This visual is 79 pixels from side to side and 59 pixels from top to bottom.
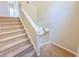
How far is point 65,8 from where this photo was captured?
261 centimetres

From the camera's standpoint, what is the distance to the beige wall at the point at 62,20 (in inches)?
99.5

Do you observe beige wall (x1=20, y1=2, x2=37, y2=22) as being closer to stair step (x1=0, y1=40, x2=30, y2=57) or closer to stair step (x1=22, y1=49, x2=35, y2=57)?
stair step (x1=0, y1=40, x2=30, y2=57)

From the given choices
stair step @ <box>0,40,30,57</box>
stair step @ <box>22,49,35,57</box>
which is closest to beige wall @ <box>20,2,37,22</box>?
stair step @ <box>0,40,30,57</box>

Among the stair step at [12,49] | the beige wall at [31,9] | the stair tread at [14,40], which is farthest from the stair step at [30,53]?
the beige wall at [31,9]

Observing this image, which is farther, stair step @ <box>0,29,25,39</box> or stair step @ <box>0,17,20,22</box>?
stair step @ <box>0,17,20,22</box>

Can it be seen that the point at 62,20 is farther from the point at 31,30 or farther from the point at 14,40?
the point at 14,40

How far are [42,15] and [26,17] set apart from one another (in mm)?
480

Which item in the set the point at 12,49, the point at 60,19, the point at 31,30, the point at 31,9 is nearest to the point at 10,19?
the point at 31,9

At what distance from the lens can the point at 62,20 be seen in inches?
108

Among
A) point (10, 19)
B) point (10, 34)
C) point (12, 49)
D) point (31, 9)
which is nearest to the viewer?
point (12, 49)

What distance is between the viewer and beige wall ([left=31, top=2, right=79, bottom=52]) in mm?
2527

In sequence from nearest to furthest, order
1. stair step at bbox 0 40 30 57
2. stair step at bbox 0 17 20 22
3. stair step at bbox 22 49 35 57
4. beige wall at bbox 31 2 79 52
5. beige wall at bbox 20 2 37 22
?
1. stair step at bbox 0 40 30 57
2. stair step at bbox 22 49 35 57
3. beige wall at bbox 31 2 79 52
4. beige wall at bbox 20 2 37 22
5. stair step at bbox 0 17 20 22

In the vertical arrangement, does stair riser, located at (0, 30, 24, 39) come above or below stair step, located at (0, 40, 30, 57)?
above

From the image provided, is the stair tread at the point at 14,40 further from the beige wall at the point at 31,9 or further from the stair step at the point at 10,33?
the beige wall at the point at 31,9
